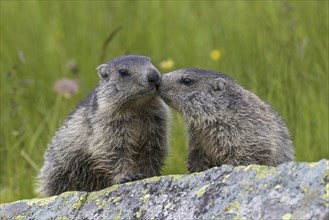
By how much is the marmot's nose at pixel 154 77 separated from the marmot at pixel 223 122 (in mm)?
43

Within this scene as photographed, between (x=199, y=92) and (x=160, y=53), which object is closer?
(x=199, y=92)

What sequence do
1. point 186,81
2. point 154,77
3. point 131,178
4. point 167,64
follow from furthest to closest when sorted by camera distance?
1. point 167,64
2. point 186,81
3. point 154,77
4. point 131,178

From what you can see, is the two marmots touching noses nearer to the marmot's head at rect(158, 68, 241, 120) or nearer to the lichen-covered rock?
the marmot's head at rect(158, 68, 241, 120)

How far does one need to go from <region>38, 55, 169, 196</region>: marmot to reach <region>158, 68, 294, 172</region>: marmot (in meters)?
0.20

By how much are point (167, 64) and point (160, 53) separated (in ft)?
2.67

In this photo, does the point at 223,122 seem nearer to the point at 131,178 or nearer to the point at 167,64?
the point at 131,178

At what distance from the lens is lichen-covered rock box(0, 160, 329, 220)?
3.31m

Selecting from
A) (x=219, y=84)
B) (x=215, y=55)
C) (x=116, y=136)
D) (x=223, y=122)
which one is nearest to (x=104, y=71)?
(x=116, y=136)

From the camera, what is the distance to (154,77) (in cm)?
527

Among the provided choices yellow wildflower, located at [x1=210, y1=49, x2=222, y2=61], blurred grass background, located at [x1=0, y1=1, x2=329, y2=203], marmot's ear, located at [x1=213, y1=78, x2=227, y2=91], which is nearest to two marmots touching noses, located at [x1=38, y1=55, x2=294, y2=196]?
marmot's ear, located at [x1=213, y1=78, x2=227, y2=91]

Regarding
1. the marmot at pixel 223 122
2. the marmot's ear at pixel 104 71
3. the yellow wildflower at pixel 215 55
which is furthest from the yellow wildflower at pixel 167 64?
the marmot at pixel 223 122

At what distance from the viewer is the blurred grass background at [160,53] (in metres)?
7.04

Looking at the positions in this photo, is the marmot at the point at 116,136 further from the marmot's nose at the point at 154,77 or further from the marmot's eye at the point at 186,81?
the marmot's eye at the point at 186,81

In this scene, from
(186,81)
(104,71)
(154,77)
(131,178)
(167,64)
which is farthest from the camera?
(167,64)
